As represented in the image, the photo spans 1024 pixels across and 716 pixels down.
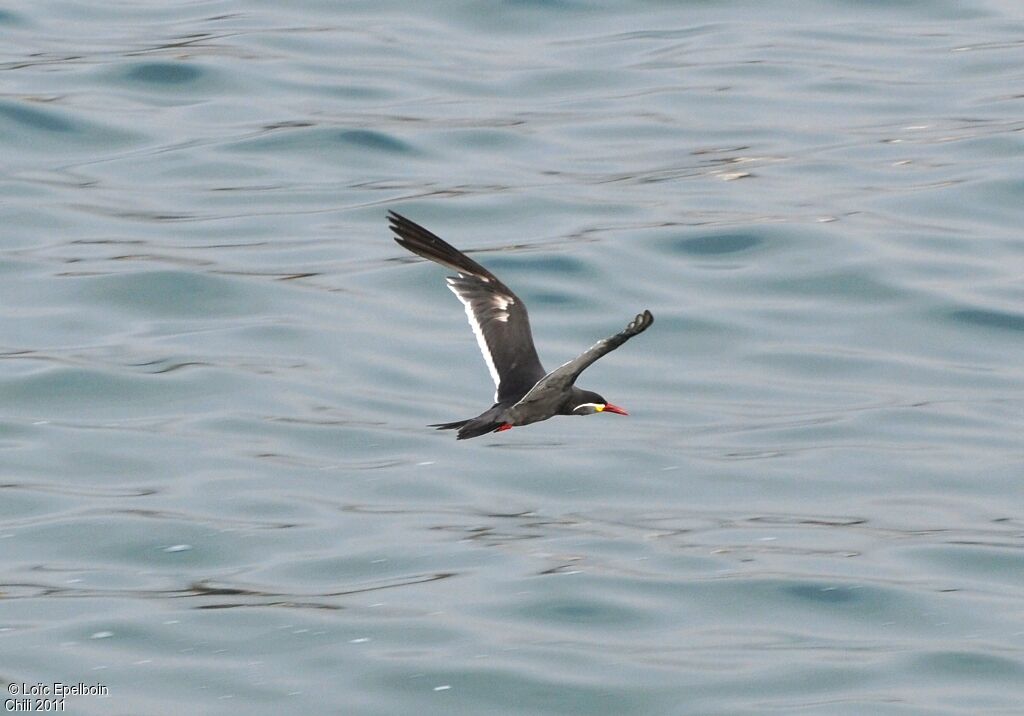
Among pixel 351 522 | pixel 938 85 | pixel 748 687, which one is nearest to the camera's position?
pixel 748 687

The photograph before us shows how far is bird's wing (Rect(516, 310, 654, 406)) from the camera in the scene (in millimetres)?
9438

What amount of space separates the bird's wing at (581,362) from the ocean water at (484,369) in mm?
2386

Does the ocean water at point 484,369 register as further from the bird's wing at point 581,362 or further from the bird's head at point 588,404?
the bird's wing at point 581,362

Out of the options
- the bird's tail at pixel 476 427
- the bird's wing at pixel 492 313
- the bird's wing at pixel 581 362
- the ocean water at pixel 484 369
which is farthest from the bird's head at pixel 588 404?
the ocean water at pixel 484 369

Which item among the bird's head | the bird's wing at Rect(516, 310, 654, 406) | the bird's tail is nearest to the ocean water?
the bird's head

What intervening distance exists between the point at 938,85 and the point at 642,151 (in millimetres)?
5266

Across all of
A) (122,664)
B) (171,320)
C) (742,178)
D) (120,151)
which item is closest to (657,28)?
(742,178)

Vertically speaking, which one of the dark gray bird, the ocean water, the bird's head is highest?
the dark gray bird

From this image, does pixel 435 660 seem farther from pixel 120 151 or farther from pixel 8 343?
pixel 120 151

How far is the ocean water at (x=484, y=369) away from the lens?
13383 mm

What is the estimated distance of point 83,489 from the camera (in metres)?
15.9

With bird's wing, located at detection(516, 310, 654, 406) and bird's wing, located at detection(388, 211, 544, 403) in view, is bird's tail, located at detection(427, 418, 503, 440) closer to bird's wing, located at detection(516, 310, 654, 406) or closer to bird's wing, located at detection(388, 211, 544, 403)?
bird's wing, located at detection(516, 310, 654, 406)

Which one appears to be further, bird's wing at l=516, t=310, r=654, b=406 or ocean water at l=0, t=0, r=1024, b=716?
ocean water at l=0, t=0, r=1024, b=716

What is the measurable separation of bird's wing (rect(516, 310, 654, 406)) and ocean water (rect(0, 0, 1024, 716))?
239 cm
